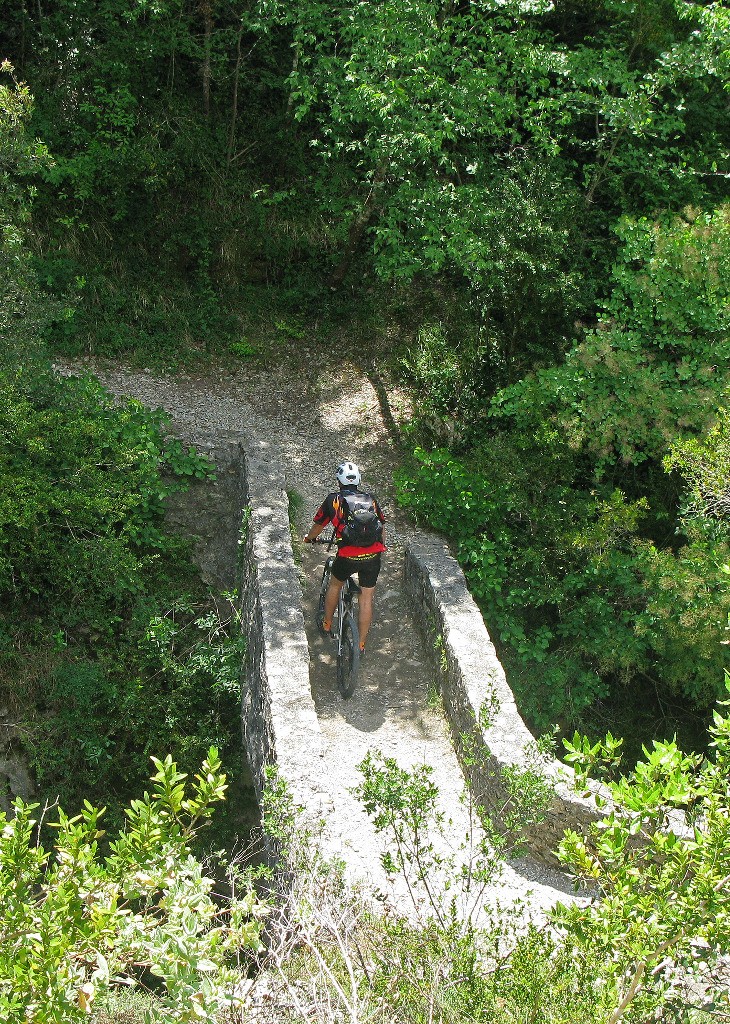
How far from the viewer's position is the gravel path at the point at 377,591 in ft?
21.1

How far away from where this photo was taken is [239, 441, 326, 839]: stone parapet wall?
6.37 meters

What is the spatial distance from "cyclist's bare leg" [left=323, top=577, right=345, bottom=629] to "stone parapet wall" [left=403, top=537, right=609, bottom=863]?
3.10 ft

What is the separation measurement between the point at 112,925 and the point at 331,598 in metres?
4.43

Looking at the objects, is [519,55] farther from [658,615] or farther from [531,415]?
[658,615]

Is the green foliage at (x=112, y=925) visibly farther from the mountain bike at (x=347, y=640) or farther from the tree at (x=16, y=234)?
the tree at (x=16, y=234)

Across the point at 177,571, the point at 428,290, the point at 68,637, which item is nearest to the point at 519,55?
the point at 428,290

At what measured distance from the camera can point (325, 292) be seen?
1273 centimetres

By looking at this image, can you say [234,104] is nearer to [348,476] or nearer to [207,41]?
[207,41]

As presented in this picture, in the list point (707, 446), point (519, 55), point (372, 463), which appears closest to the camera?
point (707, 446)

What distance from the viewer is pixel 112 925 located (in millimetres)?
3434

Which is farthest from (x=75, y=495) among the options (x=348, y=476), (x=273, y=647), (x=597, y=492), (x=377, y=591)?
(x=597, y=492)

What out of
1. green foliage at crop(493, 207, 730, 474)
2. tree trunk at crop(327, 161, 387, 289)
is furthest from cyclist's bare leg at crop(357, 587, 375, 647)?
tree trunk at crop(327, 161, 387, 289)

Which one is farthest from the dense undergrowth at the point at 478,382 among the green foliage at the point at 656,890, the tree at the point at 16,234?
the green foliage at the point at 656,890

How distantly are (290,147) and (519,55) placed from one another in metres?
4.33
